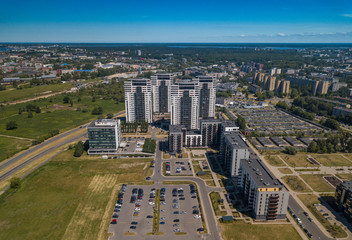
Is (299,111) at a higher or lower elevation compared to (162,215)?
higher

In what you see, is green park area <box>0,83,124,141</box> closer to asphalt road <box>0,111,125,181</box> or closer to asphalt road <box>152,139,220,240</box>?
asphalt road <box>0,111,125,181</box>

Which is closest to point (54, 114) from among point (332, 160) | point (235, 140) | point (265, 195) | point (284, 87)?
point (235, 140)

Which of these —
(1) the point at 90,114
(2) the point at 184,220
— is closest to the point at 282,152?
(2) the point at 184,220

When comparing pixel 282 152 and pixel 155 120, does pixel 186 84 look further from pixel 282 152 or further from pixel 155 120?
pixel 282 152

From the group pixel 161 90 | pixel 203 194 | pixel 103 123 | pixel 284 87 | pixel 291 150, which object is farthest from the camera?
pixel 284 87

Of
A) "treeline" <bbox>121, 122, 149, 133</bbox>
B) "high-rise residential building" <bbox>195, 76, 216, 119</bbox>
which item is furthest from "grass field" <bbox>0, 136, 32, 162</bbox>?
"high-rise residential building" <bbox>195, 76, 216, 119</bbox>

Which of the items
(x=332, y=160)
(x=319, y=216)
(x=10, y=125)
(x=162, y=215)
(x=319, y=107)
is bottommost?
(x=162, y=215)

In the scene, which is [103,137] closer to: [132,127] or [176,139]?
[132,127]

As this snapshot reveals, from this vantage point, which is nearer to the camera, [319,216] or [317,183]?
[319,216]
